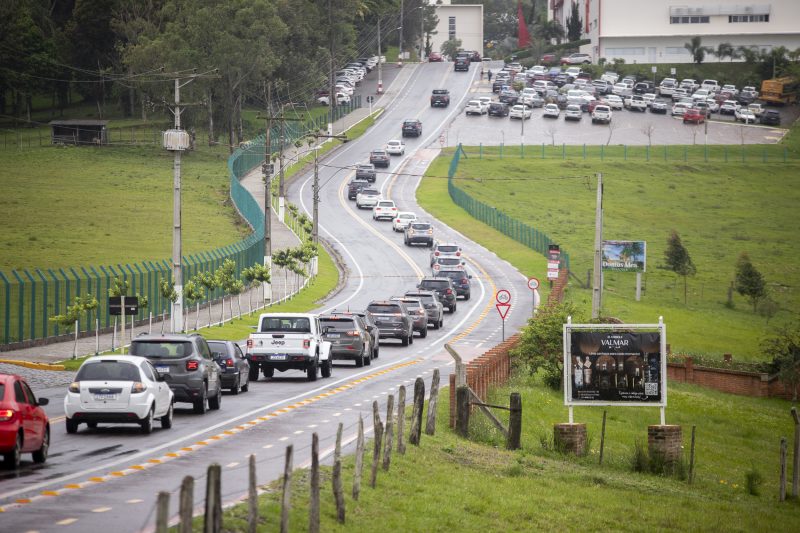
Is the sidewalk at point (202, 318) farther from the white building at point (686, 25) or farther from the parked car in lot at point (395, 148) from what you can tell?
the white building at point (686, 25)

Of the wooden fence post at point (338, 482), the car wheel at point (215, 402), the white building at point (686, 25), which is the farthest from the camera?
the white building at point (686, 25)

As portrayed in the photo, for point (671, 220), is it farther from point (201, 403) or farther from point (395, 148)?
point (201, 403)

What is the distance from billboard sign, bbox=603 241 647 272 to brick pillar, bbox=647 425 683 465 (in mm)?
50268

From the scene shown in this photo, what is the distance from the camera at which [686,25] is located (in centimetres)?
17462

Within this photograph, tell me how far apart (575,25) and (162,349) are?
173 m

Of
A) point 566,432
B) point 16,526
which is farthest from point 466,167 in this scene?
point 16,526

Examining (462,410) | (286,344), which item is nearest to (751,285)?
(286,344)

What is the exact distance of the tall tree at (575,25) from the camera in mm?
194250

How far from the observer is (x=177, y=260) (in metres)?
49.7

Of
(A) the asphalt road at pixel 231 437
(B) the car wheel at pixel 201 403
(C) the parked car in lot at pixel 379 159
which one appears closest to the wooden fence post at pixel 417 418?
(A) the asphalt road at pixel 231 437

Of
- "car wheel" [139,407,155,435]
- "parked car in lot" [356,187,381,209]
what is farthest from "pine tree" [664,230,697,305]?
"car wheel" [139,407,155,435]

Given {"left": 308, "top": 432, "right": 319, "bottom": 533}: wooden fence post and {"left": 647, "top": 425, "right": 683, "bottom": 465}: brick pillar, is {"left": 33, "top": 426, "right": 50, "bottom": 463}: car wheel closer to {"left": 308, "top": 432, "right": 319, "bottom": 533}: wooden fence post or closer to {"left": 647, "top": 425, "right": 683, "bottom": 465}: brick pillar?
{"left": 308, "top": 432, "right": 319, "bottom": 533}: wooden fence post

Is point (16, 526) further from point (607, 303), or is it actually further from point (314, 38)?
point (314, 38)

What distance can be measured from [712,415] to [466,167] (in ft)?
265
